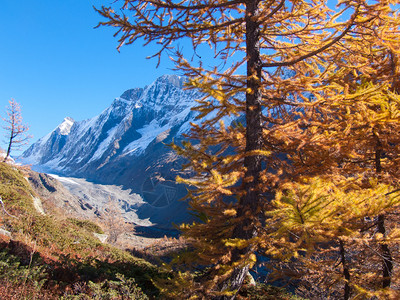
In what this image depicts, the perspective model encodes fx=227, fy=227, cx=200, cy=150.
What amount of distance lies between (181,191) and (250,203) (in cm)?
12662

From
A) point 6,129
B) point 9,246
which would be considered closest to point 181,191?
point 6,129

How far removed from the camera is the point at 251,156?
4.25 meters

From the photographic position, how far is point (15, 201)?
11062mm

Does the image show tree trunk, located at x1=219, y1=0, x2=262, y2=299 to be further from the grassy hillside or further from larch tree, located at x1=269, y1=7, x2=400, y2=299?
the grassy hillside

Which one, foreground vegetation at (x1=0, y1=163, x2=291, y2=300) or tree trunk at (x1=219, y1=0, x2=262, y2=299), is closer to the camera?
tree trunk at (x1=219, y1=0, x2=262, y2=299)

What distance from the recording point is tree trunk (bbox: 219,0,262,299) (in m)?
4.07

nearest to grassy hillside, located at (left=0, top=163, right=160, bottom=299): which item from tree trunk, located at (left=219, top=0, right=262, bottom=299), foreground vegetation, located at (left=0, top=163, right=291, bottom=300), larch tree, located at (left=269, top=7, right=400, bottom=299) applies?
foreground vegetation, located at (left=0, top=163, right=291, bottom=300)

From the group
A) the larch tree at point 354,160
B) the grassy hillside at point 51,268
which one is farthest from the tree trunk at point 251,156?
the grassy hillside at point 51,268

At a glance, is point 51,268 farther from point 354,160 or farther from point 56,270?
point 354,160

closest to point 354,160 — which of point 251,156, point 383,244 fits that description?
point 383,244

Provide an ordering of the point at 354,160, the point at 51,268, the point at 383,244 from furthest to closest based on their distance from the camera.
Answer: the point at 51,268
the point at 354,160
the point at 383,244

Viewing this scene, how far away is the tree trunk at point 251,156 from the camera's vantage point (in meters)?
4.07

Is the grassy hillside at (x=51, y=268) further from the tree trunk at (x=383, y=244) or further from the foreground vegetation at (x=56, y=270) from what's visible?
Result: the tree trunk at (x=383, y=244)

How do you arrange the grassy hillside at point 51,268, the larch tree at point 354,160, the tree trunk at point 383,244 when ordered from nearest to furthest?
the larch tree at point 354,160 < the grassy hillside at point 51,268 < the tree trunk at point 383,244
